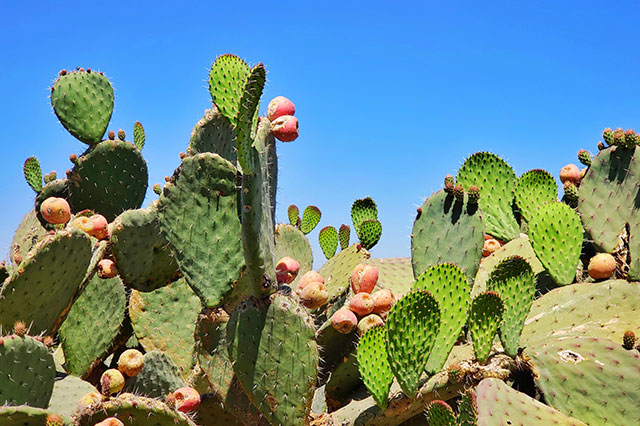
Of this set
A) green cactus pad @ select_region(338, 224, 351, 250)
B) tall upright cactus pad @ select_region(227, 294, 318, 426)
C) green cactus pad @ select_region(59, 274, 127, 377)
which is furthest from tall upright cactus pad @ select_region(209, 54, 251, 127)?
green cactus pad @ select_region(338, 224, 351, 250)

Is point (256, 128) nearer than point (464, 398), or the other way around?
point (464, 398)

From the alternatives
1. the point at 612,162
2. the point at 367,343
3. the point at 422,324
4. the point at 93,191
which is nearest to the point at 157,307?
the point at 93,191

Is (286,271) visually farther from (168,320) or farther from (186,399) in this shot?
(168,320)

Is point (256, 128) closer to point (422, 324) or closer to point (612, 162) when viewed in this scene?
point (422, 324)

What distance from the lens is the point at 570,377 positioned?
2.62m

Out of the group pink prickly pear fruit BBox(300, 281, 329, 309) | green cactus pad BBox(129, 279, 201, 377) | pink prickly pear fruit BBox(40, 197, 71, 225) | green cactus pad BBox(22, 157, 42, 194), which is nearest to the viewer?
pink prickly pear fruit BBox(300, 281, 329, 309)

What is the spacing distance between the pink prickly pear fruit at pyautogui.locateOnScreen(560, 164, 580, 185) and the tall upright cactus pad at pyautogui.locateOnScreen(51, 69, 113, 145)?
300 centimetres

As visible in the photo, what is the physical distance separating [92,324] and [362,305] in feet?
4.73

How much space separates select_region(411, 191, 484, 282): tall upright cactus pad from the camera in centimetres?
326

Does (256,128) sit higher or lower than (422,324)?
higher

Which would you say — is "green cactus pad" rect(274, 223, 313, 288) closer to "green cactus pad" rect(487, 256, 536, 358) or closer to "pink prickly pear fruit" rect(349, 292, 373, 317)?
"pink prickly pear fruit" rect(349, 292, 373, 317)

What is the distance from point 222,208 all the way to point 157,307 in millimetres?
1306

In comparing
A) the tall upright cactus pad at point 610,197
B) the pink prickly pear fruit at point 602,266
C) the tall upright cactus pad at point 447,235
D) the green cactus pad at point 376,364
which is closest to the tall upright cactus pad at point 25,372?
the green cactus pad at point 376,364

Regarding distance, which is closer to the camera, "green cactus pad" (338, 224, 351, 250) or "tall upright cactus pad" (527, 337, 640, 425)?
"tall upright cactus pad" (527, 337, 640, 425)
